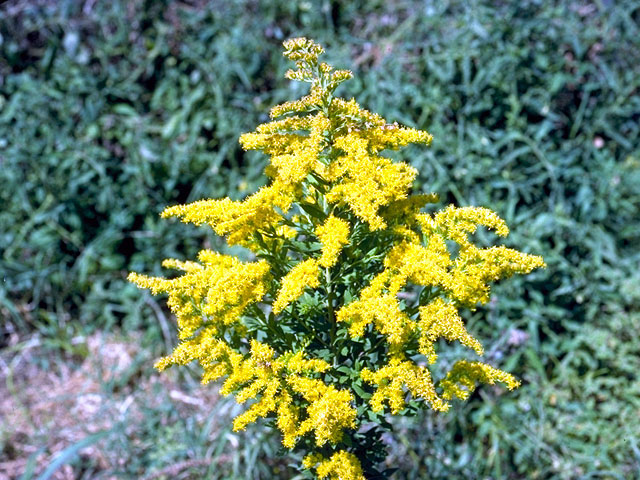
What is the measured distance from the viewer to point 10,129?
167 inches

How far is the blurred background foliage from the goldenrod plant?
1463 millimetres

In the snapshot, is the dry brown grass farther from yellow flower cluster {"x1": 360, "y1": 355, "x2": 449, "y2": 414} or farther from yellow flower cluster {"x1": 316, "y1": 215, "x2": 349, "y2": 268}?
yellow flower cluster {"x1": 316, "y1": 215, "x2": 349, "y2": 268}

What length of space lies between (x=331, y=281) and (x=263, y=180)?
241 centimetres

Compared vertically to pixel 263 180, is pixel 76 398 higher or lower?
lower

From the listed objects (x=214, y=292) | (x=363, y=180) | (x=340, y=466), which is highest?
(x=363, y=180)

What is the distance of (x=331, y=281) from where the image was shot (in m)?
1.66

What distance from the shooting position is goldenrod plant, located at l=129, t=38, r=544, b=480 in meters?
1.54

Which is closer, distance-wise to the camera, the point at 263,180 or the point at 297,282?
the point at 297,282

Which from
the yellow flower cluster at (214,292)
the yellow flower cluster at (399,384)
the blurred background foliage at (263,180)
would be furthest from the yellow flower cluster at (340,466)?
the blurred background foliage at (263,180)

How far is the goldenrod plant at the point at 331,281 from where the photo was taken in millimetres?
1544

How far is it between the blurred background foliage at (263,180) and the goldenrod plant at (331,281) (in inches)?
57.6

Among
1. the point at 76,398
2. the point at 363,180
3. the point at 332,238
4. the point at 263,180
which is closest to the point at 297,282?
the point at 332,238

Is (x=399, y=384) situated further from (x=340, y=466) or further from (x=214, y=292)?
(x=214, y=292)

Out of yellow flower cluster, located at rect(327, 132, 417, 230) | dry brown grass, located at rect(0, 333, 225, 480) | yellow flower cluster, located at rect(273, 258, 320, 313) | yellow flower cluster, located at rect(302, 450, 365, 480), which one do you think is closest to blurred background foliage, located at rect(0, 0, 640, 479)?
dry brown grass, located at rect(0, 333, 225, 480)
